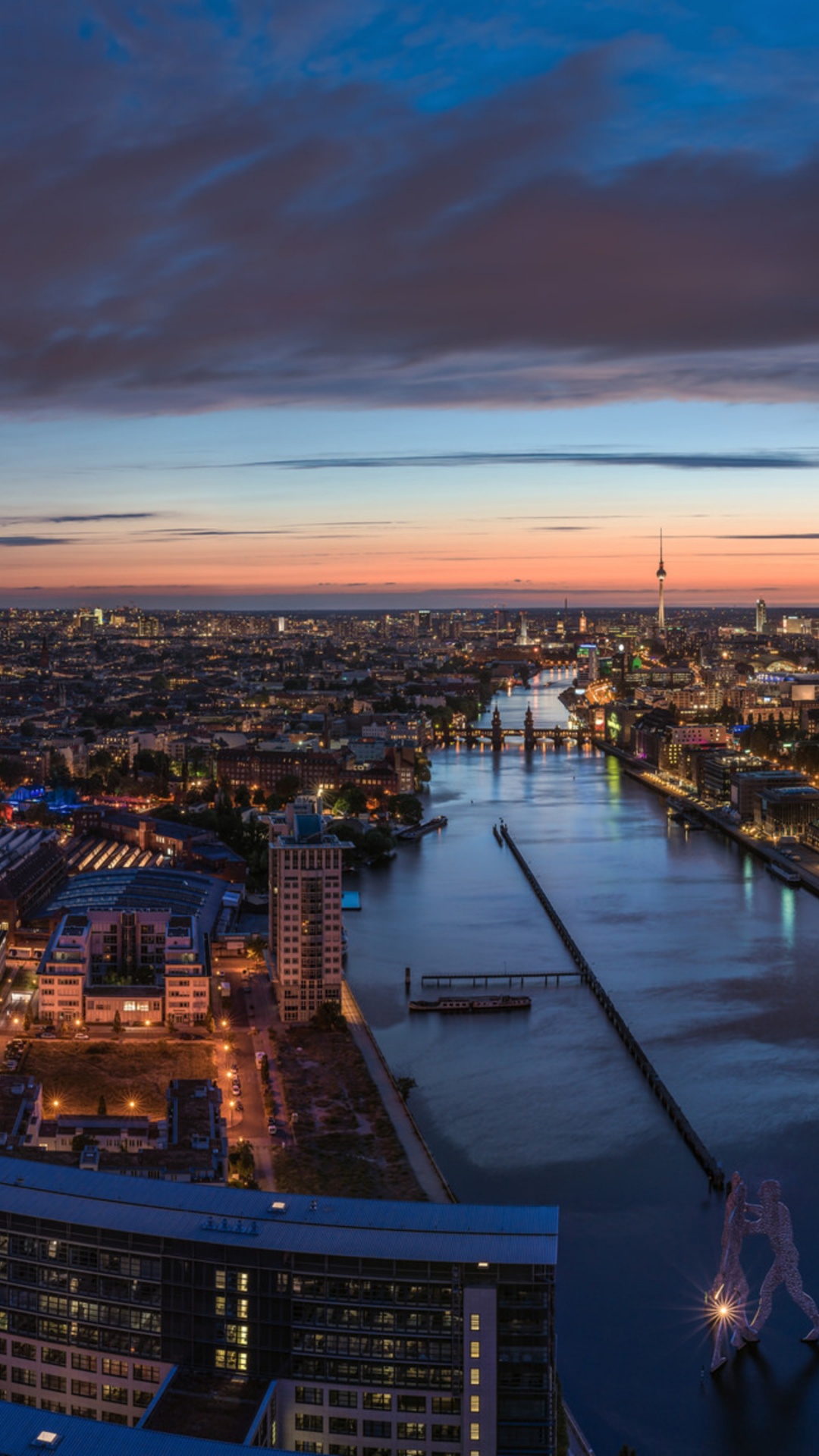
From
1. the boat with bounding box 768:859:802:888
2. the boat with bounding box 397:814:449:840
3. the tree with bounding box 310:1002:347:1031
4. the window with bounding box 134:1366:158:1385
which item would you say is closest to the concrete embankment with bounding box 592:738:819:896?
the boat with bounding box 768:859:802:888

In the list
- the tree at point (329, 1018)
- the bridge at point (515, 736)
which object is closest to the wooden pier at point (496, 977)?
the tree at point (329, 1018)

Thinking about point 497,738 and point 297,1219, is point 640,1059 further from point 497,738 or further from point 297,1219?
point 497,738

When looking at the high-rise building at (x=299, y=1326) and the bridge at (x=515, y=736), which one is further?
the bridge at (x=515, y=736)

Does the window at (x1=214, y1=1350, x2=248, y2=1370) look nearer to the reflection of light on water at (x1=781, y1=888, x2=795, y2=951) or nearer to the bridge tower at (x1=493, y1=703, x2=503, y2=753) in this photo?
the reflection of light on water at (x1=781, y1=888, x2=795, y2=951)

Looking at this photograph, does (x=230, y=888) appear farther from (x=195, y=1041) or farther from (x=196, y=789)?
(x=196, y=789)

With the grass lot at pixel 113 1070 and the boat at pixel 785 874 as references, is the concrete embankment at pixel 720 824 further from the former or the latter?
the grass lot at pixel 113 1070

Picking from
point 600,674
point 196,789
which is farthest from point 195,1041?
point 600,674

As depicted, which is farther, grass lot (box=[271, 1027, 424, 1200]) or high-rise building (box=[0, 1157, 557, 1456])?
grass lot (box=[271, 1027, 424, 1200])
